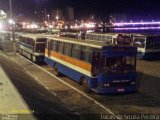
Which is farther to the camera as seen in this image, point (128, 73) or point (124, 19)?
point (124, 19)

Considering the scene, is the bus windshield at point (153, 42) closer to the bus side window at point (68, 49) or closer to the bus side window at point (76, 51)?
the bus side window at point (68, 49)

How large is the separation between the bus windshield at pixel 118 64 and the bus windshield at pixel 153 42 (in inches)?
766

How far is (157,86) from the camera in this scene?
22609 mm

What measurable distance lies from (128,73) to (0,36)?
55.9 meters

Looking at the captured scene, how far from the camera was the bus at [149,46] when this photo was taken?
126 feet

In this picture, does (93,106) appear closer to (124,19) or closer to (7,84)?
(7,84)

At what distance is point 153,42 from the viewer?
38969mm

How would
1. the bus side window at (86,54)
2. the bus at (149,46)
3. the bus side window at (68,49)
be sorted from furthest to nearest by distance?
the bus at (149,46), the bus side window at (68,49), the bus side window at (86,54)

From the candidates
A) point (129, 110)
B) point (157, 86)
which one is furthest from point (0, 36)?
point (129, 110)

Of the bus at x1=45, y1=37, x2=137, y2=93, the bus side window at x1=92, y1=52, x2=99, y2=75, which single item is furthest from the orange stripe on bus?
the bus side window at x1=92, y1=52, x2=99, y2=75

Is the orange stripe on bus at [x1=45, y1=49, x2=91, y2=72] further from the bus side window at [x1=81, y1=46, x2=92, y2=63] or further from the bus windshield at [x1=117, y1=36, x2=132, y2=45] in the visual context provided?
the bus windshield at [x1=117, y1=36, x2=132, y2=45]

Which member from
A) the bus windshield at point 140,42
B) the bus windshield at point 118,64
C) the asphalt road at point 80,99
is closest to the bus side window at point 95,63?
the bus windshield at point 118,64

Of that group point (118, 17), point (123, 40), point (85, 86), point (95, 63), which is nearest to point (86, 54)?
point (95, 63)

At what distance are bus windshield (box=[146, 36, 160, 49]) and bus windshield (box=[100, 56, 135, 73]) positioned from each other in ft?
63.8
